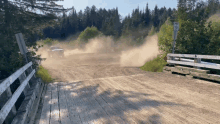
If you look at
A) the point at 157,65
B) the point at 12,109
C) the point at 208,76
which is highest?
the point at 12,109

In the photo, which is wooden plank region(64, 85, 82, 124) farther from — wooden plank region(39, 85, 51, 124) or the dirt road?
wooden plank region(39, 85, 51, 124)

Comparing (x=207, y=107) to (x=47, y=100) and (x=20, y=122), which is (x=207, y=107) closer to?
(x=20, y=122)

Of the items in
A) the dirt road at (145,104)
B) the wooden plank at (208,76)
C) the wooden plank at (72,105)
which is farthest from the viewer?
the wooden plank at (208,76)

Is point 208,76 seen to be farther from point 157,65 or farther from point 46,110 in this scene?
point 46,110

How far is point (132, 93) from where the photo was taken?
5.81 meters

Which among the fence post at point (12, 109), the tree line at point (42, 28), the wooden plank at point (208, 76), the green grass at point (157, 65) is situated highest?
the tree line at point (42, 28)

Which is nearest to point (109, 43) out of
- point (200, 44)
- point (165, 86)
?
point (200, 44)

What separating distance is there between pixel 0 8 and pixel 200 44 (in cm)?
1272

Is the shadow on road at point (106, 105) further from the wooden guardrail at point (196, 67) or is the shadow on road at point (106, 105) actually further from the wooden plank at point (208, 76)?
the wooden guardrail at point (196, 67)

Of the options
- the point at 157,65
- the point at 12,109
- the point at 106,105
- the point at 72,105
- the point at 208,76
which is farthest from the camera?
the point at 157,65

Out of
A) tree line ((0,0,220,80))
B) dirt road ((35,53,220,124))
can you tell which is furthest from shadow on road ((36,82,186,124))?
tree line ((0,0,220,80))

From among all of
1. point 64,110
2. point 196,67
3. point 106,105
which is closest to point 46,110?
point 64,110

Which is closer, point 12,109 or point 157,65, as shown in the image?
point 12,109

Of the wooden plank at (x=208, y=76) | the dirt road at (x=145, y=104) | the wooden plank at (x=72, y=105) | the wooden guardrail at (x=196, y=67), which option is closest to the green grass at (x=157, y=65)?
the wooden guardrail at (x=196, y=67)
